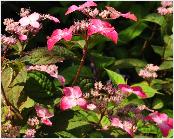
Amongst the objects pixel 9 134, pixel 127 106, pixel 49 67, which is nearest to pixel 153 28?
pixel 127 106

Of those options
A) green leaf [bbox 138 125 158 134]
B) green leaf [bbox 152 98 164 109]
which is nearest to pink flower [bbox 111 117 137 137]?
green leaf [bbox 138 125 158 134]

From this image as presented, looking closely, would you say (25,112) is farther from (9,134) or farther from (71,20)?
(71,20)

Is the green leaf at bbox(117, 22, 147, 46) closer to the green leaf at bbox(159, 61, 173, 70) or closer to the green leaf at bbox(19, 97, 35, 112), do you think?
the green leaf at bbox(159, 61, 173, 70)

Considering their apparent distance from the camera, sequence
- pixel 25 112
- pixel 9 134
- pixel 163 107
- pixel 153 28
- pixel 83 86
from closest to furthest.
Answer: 1. pixel 9 134
2. pixel 25 112
3. pixel 83 86
4. pixel 163 107
5. pixel 153 28

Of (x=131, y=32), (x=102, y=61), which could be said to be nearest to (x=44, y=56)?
(x=102, y=61)

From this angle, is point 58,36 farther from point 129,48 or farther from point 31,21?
point 129,48

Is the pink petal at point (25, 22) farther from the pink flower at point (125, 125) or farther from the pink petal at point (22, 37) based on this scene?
the pink flower at point (125, 125)
